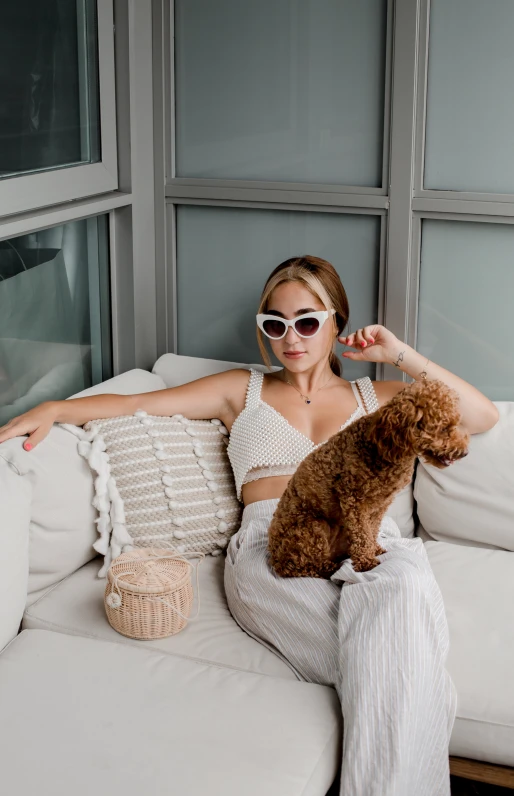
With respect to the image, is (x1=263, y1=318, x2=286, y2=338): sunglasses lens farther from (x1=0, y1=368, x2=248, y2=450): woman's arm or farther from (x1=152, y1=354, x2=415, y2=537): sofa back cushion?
(x1=152, y1=354, x2=415, y2=537): sofa back cushion

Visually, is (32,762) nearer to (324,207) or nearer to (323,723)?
(323,723)

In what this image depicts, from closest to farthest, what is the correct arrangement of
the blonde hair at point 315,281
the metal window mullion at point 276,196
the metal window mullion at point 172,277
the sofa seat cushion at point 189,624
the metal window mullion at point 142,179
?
the sofa seat cushion at point 189,624 < the blonde hair at point 315,281 < the metal window mullion at point 276,196 < the metal window mullion at point 142,179 < the metal window mullion at point 172,277

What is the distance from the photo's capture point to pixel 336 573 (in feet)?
6.13

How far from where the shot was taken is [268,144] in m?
2.64

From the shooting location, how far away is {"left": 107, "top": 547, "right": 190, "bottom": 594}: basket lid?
1874 mm

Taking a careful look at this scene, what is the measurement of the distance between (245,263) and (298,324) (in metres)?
0.61

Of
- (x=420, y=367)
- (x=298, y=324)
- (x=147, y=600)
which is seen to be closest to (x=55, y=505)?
(x=147, y=600)

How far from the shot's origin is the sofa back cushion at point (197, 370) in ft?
8.00

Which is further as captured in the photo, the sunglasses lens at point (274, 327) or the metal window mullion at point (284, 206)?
the metal window mullion at point (284, 206)

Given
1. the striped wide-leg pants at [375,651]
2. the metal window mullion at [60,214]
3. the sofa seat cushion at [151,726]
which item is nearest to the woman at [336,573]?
the striped wide-leg pants at [375,651]

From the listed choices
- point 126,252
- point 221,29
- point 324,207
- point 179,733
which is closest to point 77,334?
point 126,252

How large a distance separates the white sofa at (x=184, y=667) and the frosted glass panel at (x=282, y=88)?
2.86 ft

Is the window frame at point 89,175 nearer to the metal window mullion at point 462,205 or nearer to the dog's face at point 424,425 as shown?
the metal window mullion at point 462,205

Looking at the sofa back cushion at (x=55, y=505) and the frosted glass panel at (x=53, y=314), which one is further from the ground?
the frosted glass panel at (x=53, y=314)
